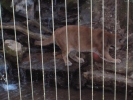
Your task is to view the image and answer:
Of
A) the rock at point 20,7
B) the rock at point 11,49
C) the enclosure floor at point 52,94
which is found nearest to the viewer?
the enclosure floor at point 52,94

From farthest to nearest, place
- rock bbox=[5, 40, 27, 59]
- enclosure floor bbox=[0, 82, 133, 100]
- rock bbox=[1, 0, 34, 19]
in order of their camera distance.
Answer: rock bbox=[1, 0, 34, 19] < rock bbox=[5, 40, 27, 59] < enclosure floor bbox=[0, 82, 133, 100]

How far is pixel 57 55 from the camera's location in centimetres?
442

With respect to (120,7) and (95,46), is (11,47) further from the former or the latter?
(120,7)

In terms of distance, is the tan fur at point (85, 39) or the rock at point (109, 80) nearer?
the rock at point (109, 80)

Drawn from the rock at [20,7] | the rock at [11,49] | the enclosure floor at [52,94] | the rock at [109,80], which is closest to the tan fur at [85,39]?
the rock at [109,80]

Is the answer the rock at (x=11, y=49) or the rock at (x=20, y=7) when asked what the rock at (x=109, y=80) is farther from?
the rock at (x=20, y=7)

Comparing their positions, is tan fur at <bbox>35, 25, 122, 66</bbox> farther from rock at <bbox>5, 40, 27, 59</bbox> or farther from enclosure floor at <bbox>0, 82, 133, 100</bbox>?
rock at <bbox>5, 40, 27, 59</bbox>

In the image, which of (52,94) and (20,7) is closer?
(52,94)

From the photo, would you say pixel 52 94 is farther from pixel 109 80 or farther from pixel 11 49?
pixel 11 49

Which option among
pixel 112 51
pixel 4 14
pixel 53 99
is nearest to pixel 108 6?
pixel 112 51

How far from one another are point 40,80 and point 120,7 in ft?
5.47

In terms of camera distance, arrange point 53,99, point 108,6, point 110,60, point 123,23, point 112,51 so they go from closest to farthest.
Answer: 1. point 53,99
2. point 110,60
3. point 112,51
4. point 123,23
5. point 108,6

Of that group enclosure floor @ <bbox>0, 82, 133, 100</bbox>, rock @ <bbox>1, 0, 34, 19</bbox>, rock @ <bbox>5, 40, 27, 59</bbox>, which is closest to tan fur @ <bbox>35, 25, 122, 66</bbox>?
enclosure floor @ <bbox>0, 82, 133, 100</bbox>

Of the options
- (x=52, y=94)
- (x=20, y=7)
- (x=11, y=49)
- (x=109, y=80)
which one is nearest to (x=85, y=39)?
(x=109, y=80)
